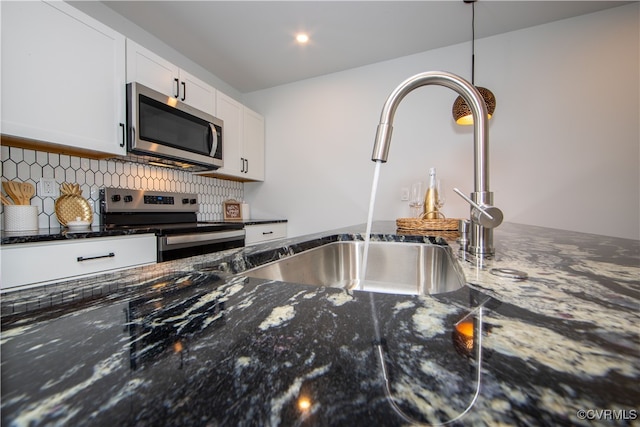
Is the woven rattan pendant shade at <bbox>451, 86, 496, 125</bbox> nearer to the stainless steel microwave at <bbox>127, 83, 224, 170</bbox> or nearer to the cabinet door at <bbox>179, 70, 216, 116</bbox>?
the stainless steel microwave at <bbox>127, 83, 224, 170</bbox>

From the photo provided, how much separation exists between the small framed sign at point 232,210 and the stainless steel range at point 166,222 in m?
0.52

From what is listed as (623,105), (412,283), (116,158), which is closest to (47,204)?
(116,158)

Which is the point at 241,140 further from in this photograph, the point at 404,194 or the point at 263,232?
the point at 404,194

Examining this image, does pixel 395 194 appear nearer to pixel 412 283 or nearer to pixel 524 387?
pixel 412 283

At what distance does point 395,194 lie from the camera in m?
2.64

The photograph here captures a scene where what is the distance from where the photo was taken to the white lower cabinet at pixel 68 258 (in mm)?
1123

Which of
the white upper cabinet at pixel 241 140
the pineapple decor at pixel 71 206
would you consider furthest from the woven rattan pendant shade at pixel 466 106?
the pineapple decor at pixel 71 206

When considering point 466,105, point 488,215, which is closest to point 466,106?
point 466,105

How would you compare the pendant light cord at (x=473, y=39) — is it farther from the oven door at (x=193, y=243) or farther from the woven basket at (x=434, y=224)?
the oven door at (x=193, y=243)

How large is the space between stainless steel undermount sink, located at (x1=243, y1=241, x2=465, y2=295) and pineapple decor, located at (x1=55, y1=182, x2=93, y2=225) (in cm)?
162

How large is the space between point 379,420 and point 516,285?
0.39 m

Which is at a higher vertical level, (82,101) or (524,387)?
(82,101)

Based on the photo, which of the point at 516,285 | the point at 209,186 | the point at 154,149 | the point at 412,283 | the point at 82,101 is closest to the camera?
the point at 516,285

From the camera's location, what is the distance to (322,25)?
2121 millimetres
